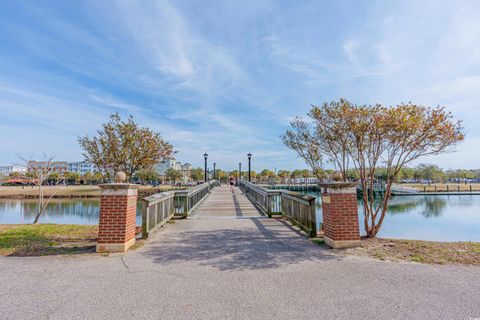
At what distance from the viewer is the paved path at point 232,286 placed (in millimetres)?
2750

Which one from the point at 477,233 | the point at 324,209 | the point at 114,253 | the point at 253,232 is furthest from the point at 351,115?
the point at 477,233

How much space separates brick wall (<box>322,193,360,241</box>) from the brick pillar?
14.0ft

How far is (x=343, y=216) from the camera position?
208 inches

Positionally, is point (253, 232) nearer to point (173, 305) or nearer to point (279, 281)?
point (279, 281)

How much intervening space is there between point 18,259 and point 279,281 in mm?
4768

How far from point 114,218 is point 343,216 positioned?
187 inches

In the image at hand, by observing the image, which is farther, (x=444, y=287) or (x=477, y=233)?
(x=477, y=233)

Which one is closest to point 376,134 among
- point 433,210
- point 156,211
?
point 156,211

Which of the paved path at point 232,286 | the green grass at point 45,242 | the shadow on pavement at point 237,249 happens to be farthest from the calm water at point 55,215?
the paved path at point 232,286

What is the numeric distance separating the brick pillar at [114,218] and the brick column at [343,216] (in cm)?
427

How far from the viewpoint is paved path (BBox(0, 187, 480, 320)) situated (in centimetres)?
275

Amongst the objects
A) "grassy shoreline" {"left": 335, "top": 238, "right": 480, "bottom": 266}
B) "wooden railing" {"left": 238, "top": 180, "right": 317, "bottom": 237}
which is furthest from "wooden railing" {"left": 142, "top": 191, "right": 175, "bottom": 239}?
"grassy shoreline" {"left": 335, "top": 238, "right": 480, "bottom": 266}

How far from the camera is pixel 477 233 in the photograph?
14.5 meters

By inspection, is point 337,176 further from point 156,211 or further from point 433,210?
point 433,210
